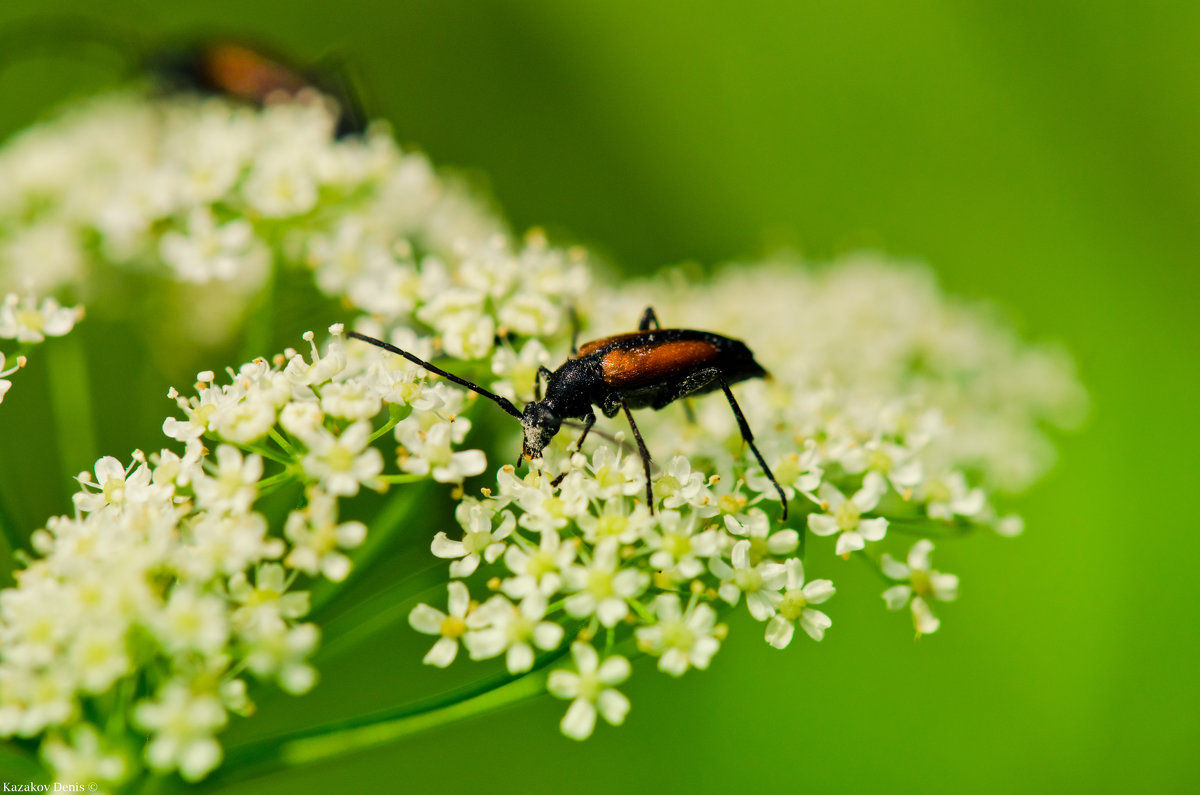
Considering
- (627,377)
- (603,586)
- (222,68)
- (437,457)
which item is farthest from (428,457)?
(222,68)

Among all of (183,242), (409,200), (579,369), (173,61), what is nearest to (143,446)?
(183,242)

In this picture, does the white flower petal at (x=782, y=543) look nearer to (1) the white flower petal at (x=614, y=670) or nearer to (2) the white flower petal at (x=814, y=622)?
(2) the white flower petal at (x=814, y=622)

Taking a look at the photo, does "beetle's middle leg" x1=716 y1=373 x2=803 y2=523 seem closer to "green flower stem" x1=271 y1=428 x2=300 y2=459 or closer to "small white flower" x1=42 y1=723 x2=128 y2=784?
"green flower stem" x1=271 y1=428 x2=300 y2=459

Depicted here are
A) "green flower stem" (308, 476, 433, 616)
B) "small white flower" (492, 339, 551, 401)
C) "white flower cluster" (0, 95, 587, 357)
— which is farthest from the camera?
"white flower cluster" (0, 95, 587, 357)

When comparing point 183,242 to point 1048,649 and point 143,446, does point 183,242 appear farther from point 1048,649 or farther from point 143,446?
point 1048,649

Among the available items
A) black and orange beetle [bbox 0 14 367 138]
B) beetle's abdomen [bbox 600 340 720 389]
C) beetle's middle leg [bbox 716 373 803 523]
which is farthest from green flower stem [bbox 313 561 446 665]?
black and orange beetle [bbox 0 14 367 138]

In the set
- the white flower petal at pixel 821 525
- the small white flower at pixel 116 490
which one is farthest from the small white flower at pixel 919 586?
the small white flower at pixel 116 490
